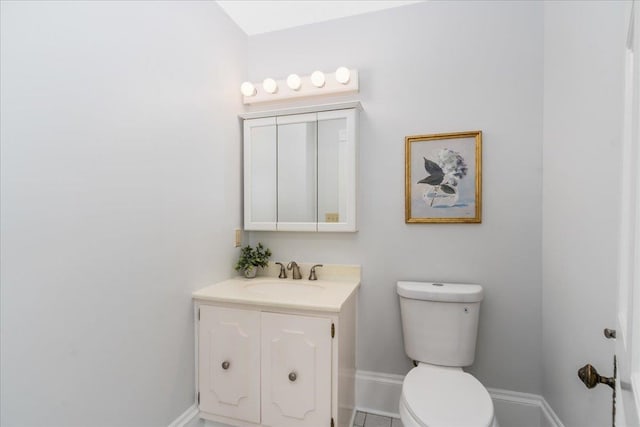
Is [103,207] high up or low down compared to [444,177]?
down

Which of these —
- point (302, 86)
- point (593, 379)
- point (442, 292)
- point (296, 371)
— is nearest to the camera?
point (593, 379)

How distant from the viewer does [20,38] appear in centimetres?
85

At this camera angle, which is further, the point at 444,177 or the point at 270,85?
the point at 270,85

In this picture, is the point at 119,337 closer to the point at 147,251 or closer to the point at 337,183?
the point at 147,251

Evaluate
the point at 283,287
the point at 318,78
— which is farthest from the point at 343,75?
the point at 283,287

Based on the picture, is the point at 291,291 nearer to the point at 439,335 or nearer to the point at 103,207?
the point at 439,335

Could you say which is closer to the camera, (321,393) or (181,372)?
(321,393)

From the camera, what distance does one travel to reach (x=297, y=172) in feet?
6.12

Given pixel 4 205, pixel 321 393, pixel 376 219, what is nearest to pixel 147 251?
pixel 4 205

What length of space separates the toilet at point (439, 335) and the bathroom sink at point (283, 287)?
520 millimetres

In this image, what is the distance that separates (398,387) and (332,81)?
74.5 inches

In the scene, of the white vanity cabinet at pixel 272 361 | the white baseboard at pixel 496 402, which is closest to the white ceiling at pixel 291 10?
the white vanity cabinet at pixel 272 361

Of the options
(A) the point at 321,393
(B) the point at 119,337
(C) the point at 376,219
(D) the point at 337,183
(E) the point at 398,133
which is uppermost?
(E) the point at 398,133

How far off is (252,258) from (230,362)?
620 mm
